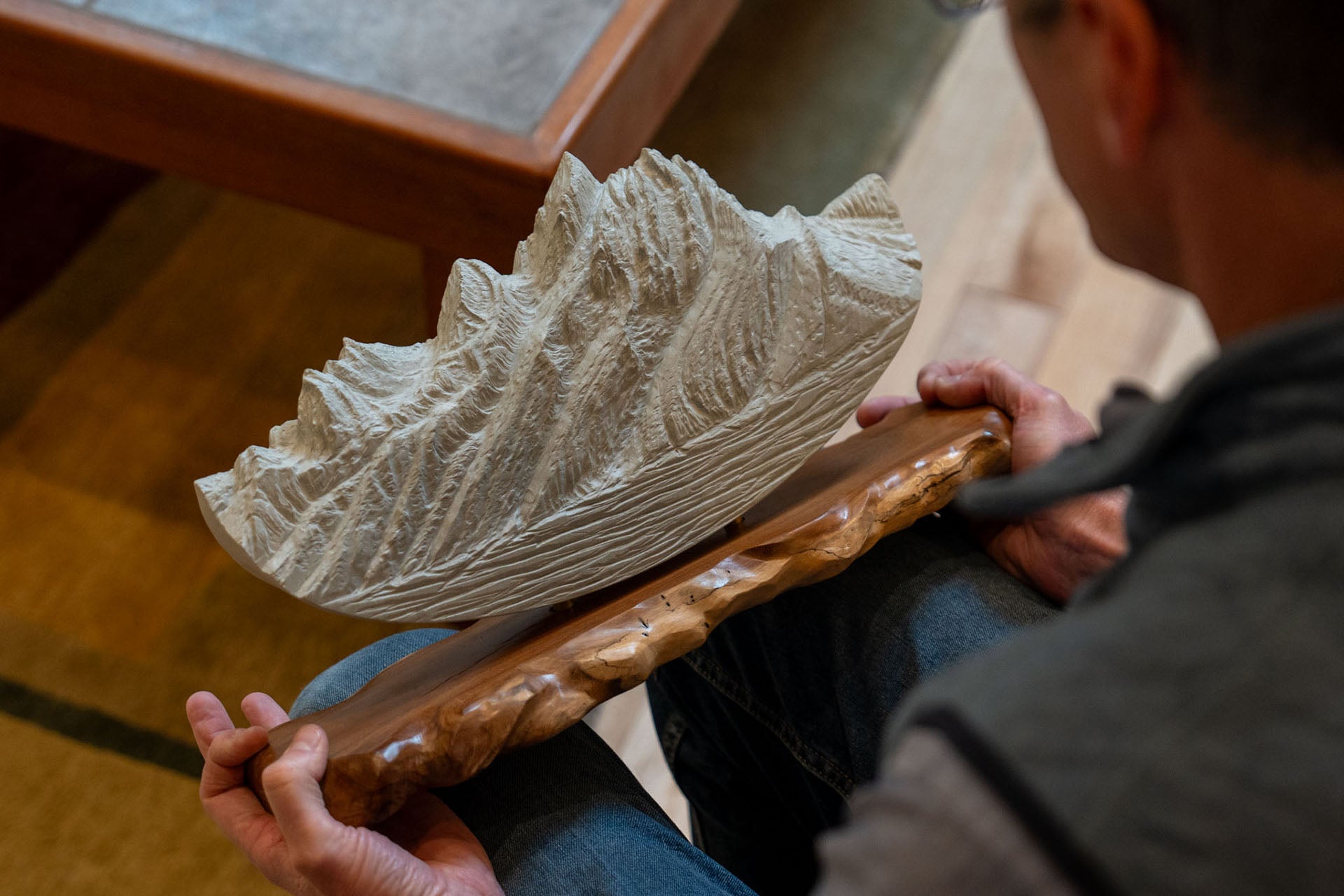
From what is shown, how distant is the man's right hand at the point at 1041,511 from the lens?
0.86m

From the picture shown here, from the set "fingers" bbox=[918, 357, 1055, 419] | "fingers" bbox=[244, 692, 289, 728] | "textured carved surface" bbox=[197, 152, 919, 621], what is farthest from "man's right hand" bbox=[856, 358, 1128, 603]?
"fingers" bbox=[244, 692, 289, 728]

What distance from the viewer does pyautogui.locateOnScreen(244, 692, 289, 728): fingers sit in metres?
0.85

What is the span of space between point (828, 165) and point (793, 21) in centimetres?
45

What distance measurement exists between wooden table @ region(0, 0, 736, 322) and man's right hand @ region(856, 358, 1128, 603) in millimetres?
478

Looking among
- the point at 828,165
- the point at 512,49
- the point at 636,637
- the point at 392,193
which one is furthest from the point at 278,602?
the point at 828,165

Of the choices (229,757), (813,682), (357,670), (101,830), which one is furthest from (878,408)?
(101,830)

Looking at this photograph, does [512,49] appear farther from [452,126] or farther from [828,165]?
[828,165]

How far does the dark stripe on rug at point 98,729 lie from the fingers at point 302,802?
685 mm

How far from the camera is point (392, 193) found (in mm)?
1250

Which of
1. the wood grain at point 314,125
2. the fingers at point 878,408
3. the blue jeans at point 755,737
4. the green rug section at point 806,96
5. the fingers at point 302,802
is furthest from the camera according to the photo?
the green rug section at point 806,96

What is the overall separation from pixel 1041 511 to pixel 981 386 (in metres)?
0.12

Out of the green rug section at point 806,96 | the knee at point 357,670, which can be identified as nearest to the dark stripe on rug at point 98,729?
the knee at point 357,670

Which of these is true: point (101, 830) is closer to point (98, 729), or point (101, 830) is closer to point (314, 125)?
point (98, 729)

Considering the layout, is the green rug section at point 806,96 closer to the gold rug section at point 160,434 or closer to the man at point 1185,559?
the gold rug section at point 160,434
